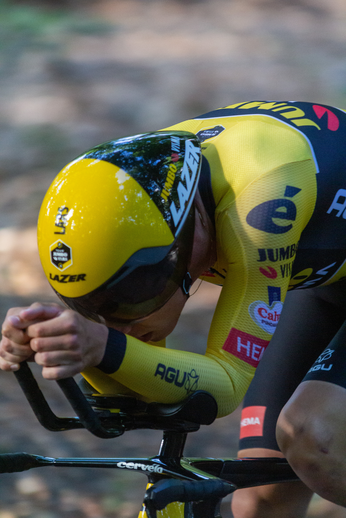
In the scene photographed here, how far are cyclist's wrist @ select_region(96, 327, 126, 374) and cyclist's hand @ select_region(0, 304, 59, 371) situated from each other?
0.18m

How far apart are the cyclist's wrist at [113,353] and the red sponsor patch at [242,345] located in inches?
14.1

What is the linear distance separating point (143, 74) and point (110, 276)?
15.7ft

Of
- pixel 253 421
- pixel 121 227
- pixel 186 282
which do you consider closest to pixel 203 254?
pixel 186 282

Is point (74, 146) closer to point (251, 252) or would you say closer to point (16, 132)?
point (16, 132)

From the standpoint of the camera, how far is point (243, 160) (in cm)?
174

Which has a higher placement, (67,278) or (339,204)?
(339,204)

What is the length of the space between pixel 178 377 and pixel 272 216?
1.74ft

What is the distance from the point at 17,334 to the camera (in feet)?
3.98

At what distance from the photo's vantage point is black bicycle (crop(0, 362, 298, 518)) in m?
1.32

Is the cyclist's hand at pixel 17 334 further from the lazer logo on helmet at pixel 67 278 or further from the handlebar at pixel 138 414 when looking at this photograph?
the lazer logo on helmet at pixel 67 278

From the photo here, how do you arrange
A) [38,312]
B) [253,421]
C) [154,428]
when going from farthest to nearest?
[253,421] → [154,428] → [38,312]

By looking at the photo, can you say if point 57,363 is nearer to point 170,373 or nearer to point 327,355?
point 170,373

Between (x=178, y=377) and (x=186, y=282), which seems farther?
Answer: (x=186, y=282)

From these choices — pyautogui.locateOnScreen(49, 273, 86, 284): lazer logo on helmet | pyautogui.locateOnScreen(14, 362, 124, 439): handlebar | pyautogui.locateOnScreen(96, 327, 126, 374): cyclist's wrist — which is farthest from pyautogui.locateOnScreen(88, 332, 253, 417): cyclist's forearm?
pyautogui.locateOnScreen(49, 273, 86, 284): lazer logo on helmet
